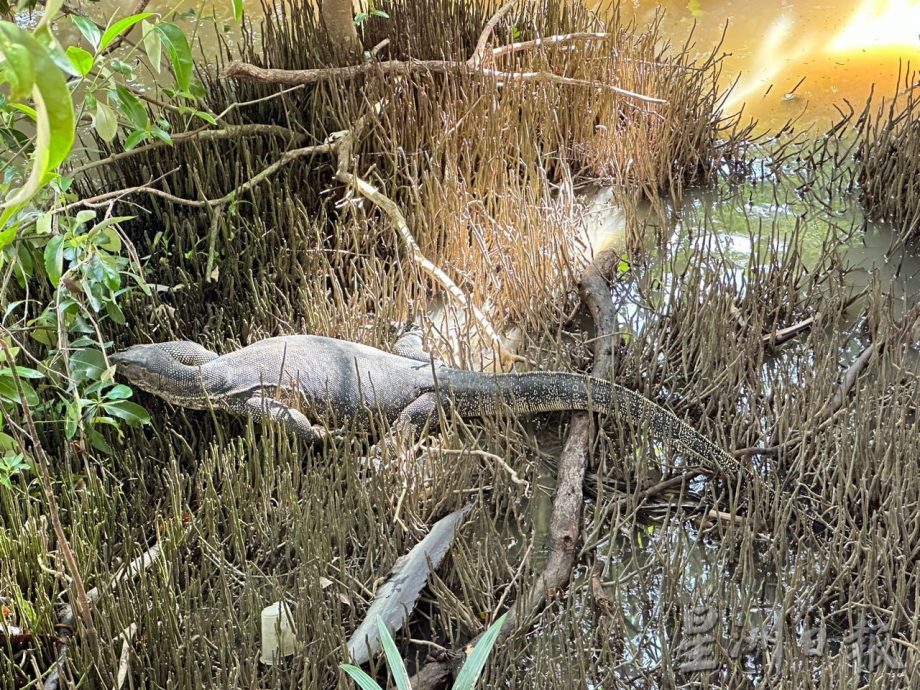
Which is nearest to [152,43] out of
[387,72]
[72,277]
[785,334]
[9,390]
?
[72,277]

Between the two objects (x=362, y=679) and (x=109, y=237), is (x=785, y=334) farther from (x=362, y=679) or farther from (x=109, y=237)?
(x=109, y=237)

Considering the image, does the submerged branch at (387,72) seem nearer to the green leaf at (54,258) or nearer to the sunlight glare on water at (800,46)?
the sunlight glare on water at (800,46)

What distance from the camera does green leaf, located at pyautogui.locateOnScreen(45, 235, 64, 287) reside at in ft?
9.30

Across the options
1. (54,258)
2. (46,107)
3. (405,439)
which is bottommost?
(405,439)

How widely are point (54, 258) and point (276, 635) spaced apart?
1345mm

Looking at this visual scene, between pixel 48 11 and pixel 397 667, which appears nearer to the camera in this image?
pixel 48 11

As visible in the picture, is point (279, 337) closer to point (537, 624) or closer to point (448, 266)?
point (448, 266)

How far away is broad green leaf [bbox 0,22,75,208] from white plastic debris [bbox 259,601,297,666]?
5.85 feet

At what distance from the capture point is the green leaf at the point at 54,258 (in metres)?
2.83

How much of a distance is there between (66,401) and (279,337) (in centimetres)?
82

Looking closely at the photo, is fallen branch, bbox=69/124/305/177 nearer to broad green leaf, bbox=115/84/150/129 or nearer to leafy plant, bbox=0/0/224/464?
leafy plant, bbox=0/0/224/464

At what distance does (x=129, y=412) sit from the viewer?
3.08 meters

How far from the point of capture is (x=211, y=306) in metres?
3.90

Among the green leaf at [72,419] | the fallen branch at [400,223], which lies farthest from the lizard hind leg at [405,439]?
the green leaf at [72,419]
